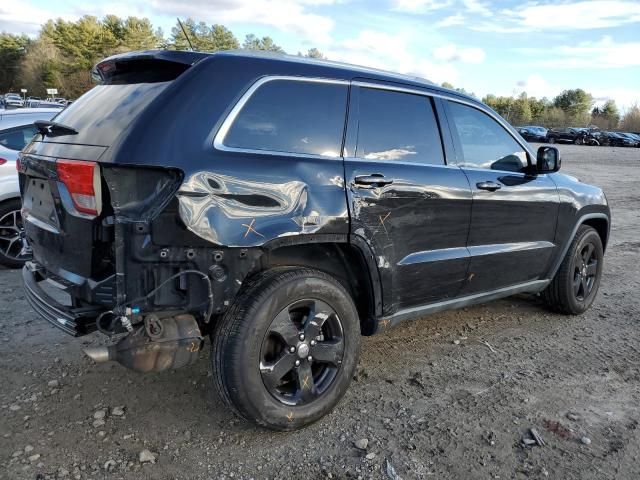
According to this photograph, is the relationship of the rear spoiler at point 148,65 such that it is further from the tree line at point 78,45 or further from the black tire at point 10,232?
the tree line at point 78,45

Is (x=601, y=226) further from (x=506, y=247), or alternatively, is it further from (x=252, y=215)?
(x=252, y=215)

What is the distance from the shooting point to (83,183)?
8.54 ft

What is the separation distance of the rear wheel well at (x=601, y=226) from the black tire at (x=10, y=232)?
569 cm

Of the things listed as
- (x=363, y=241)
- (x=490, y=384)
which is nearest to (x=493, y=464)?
(x=490, y=384)

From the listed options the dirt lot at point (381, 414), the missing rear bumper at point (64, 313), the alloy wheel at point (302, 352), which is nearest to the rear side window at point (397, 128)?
Result: the alloy wheel at point (302, 352)

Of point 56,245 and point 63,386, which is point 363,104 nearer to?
point 56,245

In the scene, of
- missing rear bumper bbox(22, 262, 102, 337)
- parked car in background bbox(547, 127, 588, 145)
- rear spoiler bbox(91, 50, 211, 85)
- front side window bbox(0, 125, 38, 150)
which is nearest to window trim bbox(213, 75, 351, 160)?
rear spoiler bbox(91, 50, 211, 85)

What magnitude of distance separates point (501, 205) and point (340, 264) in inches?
Answer: 56.7

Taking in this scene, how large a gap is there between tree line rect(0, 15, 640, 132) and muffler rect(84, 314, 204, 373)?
2870 inches

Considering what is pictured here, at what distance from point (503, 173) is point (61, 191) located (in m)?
2.98

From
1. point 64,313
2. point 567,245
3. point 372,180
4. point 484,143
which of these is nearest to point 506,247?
point 484,143

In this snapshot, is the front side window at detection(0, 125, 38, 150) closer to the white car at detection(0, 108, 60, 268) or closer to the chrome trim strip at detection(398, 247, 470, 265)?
the white car at detection(0, 108, 60, 268)

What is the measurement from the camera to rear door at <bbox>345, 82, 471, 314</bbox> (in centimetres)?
318

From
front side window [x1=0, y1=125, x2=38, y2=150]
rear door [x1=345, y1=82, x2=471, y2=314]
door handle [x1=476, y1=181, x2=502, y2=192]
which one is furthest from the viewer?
front side window [x1=0, y1=125, x2=38, y2=150]
